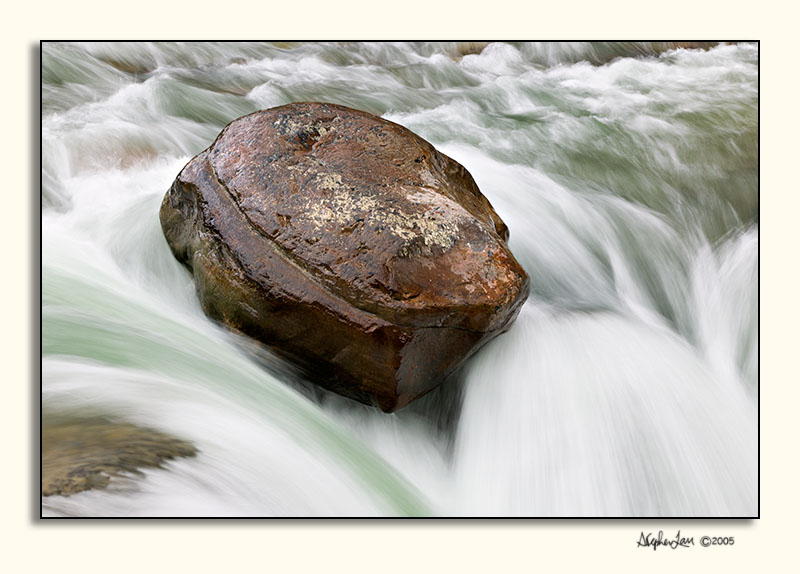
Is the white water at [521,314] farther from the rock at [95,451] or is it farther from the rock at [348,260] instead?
the rock at [348,260]

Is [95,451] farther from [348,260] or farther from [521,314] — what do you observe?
[521,314]

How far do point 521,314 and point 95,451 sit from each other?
4.94 feet

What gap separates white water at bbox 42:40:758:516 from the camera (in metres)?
2.13

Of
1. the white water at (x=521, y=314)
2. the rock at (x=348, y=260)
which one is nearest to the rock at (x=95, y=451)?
the white water at (x=521, y=314)

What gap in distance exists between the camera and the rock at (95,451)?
1843mm

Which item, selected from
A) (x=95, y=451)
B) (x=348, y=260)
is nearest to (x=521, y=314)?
(x=348, y=260)

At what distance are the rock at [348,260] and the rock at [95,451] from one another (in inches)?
20.8

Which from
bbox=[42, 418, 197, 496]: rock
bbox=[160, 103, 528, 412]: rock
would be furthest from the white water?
bbox=[160, 103, 528, 412]: rock

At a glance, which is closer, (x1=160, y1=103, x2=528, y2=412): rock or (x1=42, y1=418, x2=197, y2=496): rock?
(x1=42, y1=418, x2=197, y2=496): rock

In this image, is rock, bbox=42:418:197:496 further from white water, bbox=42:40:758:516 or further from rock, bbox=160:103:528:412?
rock, bbox=160:103:528:412

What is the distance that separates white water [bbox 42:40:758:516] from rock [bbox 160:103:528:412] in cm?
17

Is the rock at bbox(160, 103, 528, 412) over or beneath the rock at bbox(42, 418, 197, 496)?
over

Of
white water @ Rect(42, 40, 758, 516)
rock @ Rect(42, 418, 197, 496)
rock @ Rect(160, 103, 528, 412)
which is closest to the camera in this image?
rock @ Rect(42, 418, 197, 496)

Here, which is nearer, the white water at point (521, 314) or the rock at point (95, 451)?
the rock at point (95, 451)
